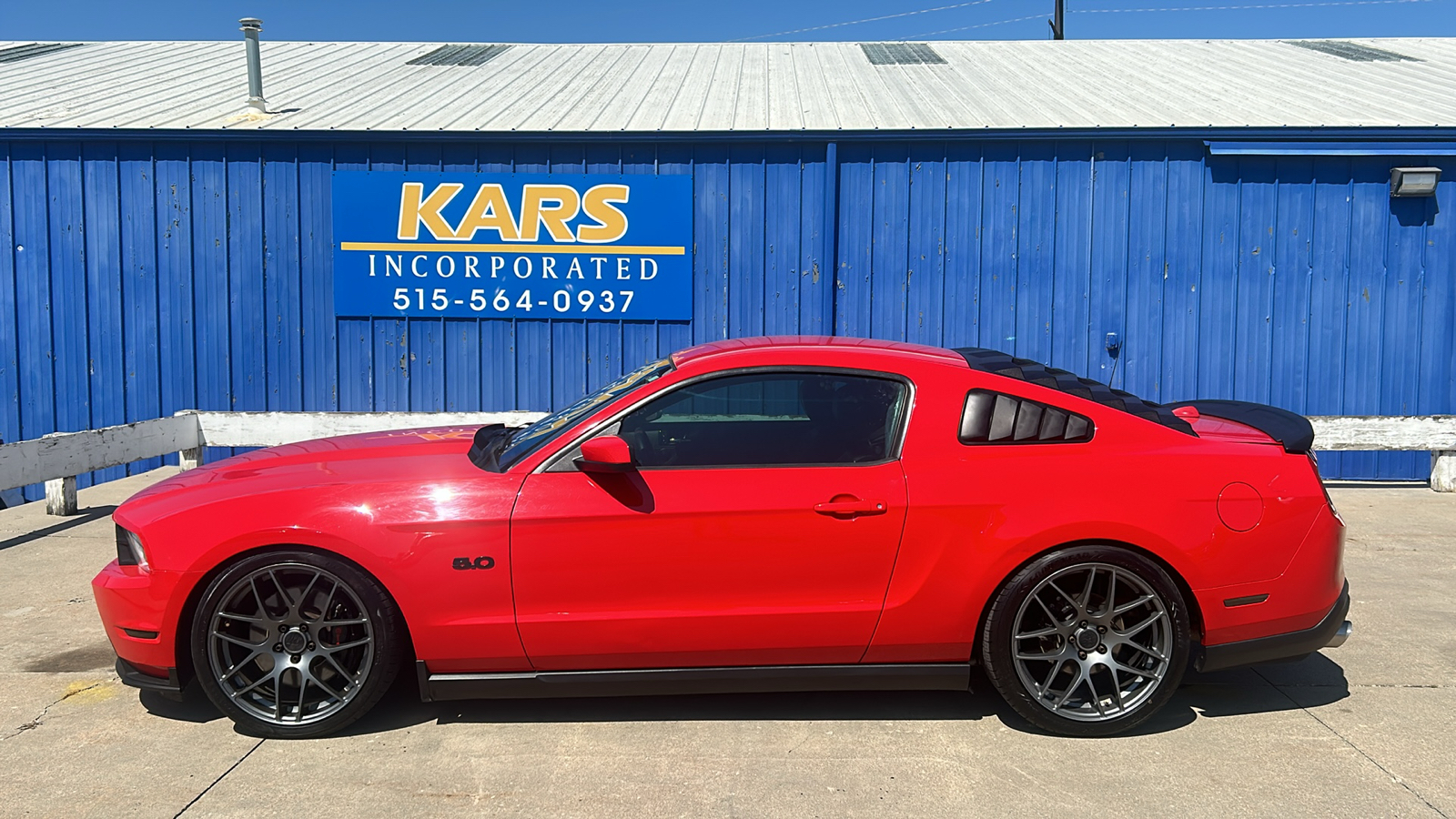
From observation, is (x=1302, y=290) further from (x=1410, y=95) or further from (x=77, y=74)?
(x=77, y=74)

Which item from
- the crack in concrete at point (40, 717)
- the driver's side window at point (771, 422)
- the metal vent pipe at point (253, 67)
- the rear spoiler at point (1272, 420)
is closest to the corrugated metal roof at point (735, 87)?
the metal vent pipe at point (253, 67)

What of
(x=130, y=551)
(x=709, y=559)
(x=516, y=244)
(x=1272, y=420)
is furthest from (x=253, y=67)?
(x=1272, y=420)

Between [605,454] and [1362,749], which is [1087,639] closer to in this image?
[1362,749]

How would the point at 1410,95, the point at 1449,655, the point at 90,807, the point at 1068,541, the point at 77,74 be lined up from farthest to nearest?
the point at 77,74, the point at 1410,95, the point at 1449,655, the point at 1068,541, the point at 90,807

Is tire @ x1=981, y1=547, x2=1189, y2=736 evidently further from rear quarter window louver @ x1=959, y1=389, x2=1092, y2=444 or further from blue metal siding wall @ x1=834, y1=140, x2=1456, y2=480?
blue metal siding wall @ x1=834, y1=140, x2=1456, y2=480

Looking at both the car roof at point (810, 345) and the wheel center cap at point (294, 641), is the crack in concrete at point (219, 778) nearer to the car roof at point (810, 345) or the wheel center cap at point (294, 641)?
the wheel center cap at point (294, 641)

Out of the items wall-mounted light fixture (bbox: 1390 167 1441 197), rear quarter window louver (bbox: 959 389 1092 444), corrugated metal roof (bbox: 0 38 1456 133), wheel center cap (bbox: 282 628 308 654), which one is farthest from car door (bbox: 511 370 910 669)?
wall-mounted light fixture (bbox: 1390 167 1441 197)

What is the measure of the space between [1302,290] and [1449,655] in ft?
18.7

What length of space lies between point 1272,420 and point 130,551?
4.39 metres

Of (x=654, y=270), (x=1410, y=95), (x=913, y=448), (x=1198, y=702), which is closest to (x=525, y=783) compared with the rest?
(x=913, y=448)

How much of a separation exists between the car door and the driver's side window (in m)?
0.02

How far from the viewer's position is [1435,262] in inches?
380

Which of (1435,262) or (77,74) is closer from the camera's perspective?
(1435,262)

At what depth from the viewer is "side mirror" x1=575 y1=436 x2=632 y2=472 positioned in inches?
144
